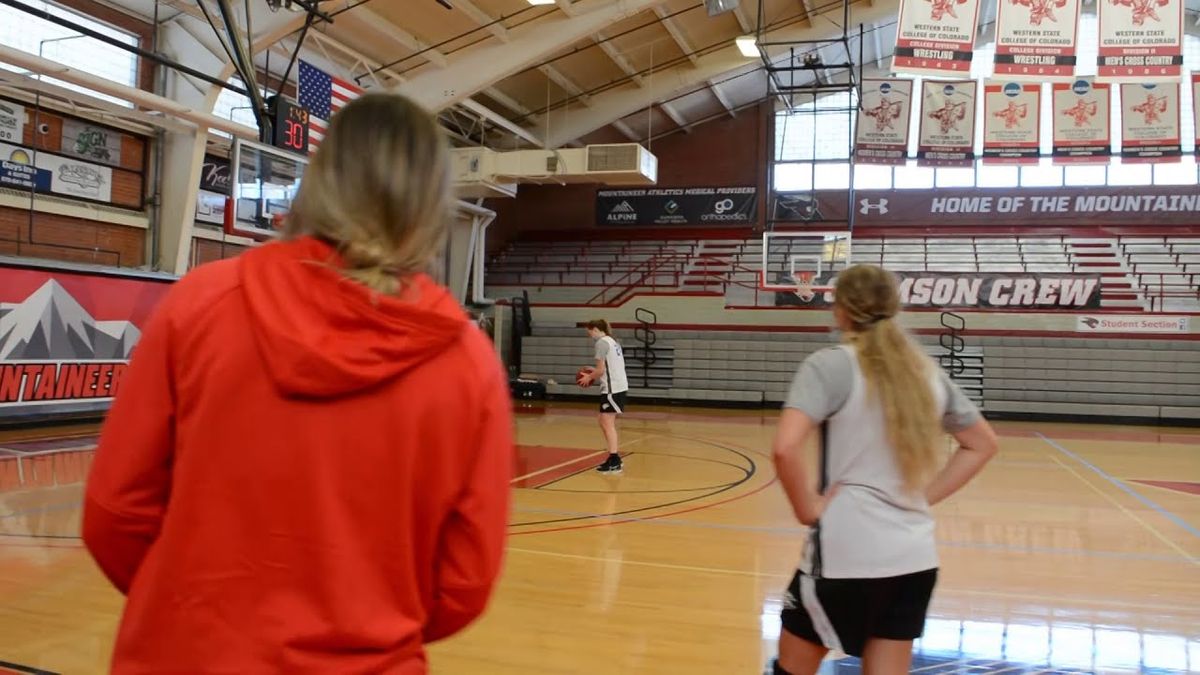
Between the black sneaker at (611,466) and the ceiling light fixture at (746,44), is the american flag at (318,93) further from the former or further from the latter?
the ceiling light fixture at (746,44)

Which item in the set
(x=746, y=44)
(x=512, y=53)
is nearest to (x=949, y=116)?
(x=746, y=44)

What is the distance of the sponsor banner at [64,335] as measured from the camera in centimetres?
1067

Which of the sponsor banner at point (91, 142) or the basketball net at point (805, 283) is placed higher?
the sponsor banner at point (91, 142)

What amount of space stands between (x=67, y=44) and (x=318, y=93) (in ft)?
11.8

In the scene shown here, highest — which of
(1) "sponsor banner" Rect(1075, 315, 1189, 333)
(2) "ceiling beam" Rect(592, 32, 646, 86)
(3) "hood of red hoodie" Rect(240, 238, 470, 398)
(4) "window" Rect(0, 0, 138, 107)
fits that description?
(2) "ceiling beam" Rect(592, 32, 646, 86)

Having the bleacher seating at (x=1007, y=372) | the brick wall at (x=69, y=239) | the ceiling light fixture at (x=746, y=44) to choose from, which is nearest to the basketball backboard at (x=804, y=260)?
the bleacher seating at (x=1007, y=372)

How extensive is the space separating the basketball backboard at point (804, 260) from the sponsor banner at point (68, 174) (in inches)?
449

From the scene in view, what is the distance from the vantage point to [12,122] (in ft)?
39.5

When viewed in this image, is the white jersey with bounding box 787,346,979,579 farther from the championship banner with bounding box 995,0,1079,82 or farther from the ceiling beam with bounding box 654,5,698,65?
the ceiling beam with bounding box 654,5,698,65

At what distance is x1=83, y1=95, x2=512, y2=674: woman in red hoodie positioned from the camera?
111cm

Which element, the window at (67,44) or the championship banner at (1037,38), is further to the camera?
the window at (67,44)

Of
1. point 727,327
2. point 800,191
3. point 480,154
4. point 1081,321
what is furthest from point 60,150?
point 1081,321

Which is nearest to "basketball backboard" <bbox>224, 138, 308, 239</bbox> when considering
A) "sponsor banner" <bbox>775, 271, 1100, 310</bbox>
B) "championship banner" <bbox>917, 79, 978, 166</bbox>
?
"sponsor banner" <bbox>775, 271, 1100, 310</bbox>

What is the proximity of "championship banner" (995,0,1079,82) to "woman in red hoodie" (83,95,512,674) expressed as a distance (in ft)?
35.2
